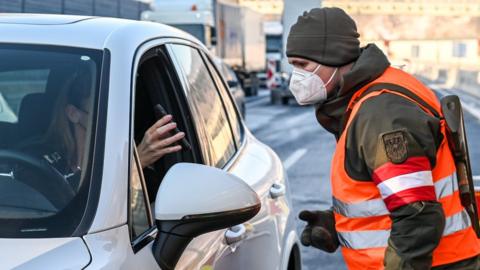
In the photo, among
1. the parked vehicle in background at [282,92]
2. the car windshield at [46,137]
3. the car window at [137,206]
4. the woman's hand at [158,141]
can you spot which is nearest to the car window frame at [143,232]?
the car window at [137,206]

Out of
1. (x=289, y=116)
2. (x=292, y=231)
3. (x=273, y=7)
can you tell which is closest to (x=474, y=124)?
(x=289, y=116)

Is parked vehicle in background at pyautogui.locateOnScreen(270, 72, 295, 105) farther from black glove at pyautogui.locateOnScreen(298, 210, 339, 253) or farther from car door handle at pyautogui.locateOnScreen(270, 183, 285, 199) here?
black glove at pyautogui.locateOnScreen(298, 210, 339, 253)

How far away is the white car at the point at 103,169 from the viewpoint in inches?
85.1

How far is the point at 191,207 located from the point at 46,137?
60cm

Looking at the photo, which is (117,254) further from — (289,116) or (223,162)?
(289,116)

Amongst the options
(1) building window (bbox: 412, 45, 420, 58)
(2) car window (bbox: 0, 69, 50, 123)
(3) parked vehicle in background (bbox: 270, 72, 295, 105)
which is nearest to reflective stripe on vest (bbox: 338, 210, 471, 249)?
(2) car window (bbox: 0, 69, 50, 123)

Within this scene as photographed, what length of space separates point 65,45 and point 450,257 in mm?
1437

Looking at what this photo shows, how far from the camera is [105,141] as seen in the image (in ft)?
7.78

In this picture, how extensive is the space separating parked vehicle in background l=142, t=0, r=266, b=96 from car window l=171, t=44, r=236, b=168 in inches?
800

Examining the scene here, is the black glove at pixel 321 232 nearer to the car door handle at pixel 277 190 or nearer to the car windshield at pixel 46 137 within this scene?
the car door handle at pixel 277 190

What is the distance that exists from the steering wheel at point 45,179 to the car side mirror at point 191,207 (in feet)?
0.93

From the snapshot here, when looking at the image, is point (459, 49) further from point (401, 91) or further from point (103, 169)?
point (103, 169)

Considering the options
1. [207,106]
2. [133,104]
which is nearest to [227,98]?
[207,106]

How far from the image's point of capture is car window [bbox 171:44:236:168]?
3420 millimetres
